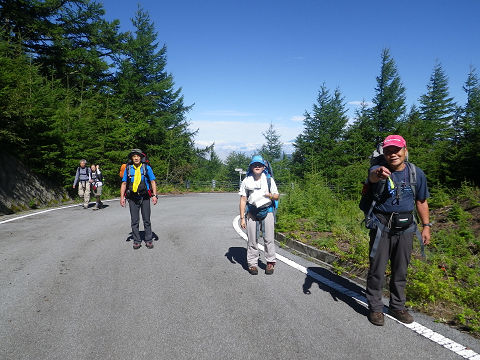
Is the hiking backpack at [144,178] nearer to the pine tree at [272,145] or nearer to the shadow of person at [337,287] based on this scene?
the shadow of person at [337,287]

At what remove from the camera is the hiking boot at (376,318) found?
133 inches

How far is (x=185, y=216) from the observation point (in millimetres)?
11047

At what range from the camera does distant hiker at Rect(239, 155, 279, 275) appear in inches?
198

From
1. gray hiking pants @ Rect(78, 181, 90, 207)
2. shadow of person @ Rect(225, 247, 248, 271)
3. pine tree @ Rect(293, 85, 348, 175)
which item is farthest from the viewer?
pine tree @ Rect(293, 85, 348, 175)

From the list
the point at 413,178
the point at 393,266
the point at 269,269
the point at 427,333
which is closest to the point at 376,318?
the point at 427,333

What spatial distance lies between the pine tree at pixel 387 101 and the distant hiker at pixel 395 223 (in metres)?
30.8

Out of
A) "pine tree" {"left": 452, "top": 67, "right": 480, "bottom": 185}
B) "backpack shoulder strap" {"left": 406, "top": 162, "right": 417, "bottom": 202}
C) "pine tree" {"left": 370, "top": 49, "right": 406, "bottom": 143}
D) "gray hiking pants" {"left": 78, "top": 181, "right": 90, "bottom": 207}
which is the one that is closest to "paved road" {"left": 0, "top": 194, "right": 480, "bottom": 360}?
"backpack shoulder strap" {"left": 406, "top": 162, "right": 417, "bottom": 202}

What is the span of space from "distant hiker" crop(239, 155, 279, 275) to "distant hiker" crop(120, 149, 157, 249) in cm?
230

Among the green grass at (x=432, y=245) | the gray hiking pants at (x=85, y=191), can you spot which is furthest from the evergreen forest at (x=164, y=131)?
the gray hiking pants at (x=85, y=191)

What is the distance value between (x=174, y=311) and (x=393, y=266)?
264cm

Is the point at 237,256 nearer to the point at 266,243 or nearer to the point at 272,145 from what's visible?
the point at 266,243

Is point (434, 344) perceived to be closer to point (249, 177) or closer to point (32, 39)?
point (249, 177)

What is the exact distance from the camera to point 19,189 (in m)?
12.5

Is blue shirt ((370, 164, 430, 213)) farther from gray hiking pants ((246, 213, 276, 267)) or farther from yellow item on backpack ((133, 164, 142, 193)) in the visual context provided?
yellow item on backpack ((133, 164, 142, 193))
